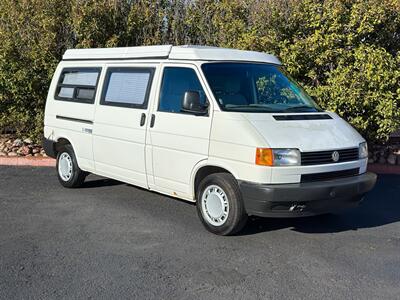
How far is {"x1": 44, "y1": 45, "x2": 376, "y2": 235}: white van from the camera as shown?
16.5 feet

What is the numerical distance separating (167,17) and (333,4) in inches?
148

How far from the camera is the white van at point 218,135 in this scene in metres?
5.04

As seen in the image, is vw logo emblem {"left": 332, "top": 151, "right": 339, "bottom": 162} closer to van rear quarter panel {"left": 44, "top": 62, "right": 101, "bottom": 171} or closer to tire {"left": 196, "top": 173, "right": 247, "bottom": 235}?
tire {"left": 196, "top": 173, "right": 247, "bottom": 235}

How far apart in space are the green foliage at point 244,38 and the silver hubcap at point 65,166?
2546mm

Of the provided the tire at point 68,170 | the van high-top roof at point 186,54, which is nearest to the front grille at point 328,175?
the van high-top roof at point 186,54

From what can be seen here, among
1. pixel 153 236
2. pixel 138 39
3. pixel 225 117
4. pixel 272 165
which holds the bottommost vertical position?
pixel 153 236

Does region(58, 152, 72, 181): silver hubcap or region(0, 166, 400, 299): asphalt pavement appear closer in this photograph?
region(0, 166, 400, 299): asphalt pavement

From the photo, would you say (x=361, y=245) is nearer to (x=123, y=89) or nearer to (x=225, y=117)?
(x=225, y=117)

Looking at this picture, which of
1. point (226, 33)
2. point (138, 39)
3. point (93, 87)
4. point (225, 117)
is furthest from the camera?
point (138, 39)

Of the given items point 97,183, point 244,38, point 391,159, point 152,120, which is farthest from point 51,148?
point 391,159

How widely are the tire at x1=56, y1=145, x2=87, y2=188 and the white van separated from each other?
1.06ft

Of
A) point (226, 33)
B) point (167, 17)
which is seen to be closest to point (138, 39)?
point (167, 17)

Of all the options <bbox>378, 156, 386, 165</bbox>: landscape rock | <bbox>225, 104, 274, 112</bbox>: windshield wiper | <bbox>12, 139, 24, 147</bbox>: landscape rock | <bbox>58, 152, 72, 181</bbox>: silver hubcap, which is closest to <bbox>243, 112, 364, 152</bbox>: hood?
<bbox>225, 104, 274, 112</bbox>: windshield wiper

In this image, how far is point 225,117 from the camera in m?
5.27
